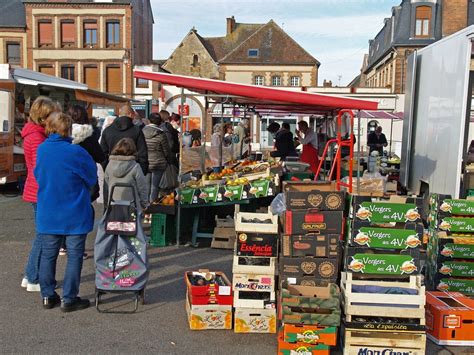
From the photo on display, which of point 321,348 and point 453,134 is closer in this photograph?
point 321,348

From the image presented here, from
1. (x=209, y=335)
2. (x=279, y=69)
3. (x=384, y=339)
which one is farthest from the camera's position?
(x=279, y=69)

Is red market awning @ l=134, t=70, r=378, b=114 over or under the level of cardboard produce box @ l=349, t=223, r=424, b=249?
over

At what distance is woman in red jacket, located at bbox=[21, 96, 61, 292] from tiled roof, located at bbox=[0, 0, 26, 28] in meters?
41.0

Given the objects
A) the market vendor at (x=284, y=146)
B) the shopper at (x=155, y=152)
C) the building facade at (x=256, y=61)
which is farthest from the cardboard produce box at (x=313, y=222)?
the building facade at (x=256, y=61)

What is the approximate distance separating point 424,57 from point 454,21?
3461 centimetres

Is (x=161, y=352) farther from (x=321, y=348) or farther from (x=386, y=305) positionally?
(x=386, y=305)

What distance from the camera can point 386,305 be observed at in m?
4.58

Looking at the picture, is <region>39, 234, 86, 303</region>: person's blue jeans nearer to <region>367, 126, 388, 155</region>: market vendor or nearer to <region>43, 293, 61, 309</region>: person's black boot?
<region>43, 293, 61, 309</region>: person's black boot

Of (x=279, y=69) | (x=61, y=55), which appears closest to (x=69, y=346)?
(x=61, y=55)

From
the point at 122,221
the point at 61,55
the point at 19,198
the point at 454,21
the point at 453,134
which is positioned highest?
the point at 454,21

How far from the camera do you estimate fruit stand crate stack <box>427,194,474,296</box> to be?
618 centimetres

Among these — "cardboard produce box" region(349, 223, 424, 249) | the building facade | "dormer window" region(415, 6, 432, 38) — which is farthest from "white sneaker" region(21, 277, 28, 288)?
the building facade

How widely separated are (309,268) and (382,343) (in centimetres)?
96

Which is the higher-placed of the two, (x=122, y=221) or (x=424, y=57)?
(x=424, y=57)
